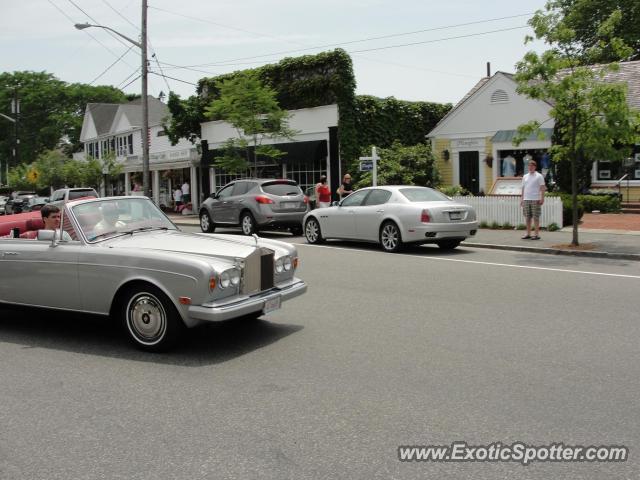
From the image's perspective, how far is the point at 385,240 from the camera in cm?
1432

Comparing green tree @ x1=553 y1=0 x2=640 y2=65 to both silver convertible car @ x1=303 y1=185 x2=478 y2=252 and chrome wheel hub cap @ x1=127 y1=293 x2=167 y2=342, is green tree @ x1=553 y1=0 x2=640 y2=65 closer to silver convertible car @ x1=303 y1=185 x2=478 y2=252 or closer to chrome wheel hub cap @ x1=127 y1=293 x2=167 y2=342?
silver convertible car @ x1=303 y1=185 x2=478 y2=252

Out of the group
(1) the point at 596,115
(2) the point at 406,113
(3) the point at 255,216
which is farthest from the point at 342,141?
(1) the point at 596,115

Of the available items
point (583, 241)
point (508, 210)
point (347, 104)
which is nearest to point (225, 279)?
point (583, 241)

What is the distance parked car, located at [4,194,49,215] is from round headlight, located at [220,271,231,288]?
1213 inches

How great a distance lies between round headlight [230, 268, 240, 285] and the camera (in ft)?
20.0

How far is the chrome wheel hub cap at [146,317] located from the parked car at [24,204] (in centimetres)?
3031

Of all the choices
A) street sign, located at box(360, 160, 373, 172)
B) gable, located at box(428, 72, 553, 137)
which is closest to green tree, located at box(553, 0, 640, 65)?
gable, located at box(428, 72, 553, 137)

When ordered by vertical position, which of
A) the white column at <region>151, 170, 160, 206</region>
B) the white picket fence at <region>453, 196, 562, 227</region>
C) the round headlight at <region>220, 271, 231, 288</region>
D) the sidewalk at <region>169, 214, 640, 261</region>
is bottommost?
the sidewalk at <region>169, 214, 640, 261</region>

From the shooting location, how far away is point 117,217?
23.1 feet

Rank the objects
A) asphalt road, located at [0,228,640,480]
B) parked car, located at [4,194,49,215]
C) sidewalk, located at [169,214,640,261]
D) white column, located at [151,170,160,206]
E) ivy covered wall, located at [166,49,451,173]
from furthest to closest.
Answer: white column, located at [151,170,160,206] → parked car, located at [4,194,49,215] → ivy covered wall, located at [166,49,451,173] → sidewalk, located at [169,214,640,261] → asphalt road, located at [0,228,640,480]

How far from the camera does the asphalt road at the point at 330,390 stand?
→ 3830mm

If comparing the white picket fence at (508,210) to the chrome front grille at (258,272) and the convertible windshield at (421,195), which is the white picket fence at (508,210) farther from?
the chrome front grille at (258,272)

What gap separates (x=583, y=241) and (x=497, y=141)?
40.5 feet

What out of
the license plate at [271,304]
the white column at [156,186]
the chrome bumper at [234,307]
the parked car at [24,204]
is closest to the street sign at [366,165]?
the chrome bumper at [234,307]
